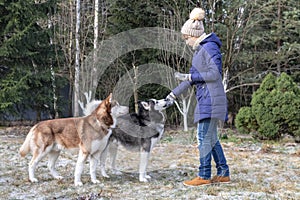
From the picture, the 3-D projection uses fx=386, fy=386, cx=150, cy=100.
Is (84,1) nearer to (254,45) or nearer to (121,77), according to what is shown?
(121,77)

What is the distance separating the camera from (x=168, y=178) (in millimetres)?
5340

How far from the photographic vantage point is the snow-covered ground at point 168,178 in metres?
4.29

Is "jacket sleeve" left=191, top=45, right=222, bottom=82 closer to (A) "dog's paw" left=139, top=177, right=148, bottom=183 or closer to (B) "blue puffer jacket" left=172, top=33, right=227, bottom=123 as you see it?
(B) "blue puffer jacket" left=172, top=33, right=227, bottom=123

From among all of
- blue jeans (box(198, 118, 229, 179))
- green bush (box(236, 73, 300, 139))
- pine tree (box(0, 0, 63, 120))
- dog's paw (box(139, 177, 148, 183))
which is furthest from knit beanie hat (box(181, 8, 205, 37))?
pine tree (box(0, 0, 63, 120))

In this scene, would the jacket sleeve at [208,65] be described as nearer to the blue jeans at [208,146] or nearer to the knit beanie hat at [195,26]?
the knit beanie hat at [195,26]

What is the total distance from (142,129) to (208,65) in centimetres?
142

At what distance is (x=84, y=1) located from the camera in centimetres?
1379

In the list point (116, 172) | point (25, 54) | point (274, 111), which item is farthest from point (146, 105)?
point (25, 54)

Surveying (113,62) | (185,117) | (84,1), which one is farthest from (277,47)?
(84,1)

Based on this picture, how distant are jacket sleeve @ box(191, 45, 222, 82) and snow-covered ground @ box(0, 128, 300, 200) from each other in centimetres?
126

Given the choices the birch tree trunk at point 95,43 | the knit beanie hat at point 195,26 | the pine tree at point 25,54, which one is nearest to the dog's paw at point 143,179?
the knit beanie hat at point 195,26

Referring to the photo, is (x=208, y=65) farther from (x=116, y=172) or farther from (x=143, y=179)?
(x=116, y=172)

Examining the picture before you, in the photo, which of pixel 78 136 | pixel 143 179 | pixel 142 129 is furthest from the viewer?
pixel 142 129

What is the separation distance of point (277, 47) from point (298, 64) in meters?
1.04
